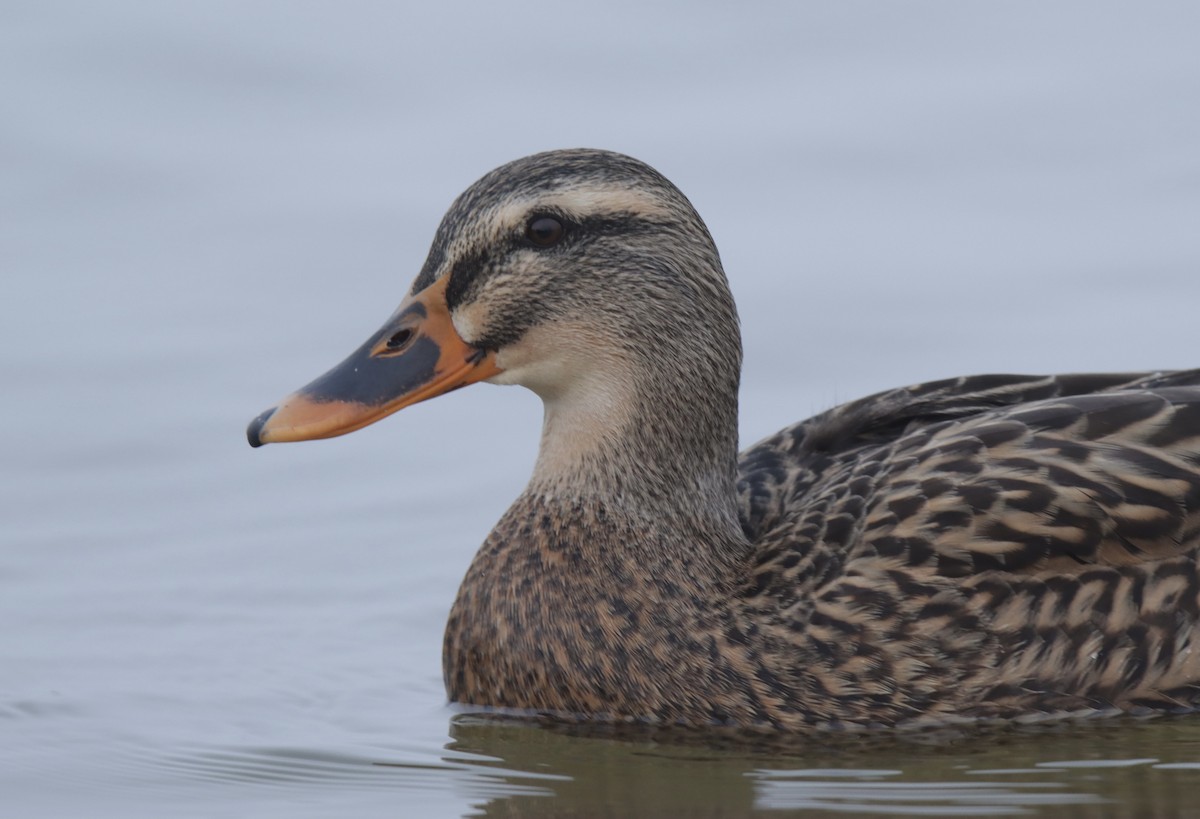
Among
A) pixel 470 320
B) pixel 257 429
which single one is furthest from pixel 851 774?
pixel 257 429

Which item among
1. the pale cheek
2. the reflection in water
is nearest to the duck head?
the pale cheek

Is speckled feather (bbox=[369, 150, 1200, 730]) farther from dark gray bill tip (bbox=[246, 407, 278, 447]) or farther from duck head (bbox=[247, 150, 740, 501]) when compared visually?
dark gray bill tip (bbox=[246, 407, 278, 447])

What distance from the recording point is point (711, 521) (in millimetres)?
9172

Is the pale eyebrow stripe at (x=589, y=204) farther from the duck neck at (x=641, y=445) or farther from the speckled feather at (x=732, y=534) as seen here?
the duck neck at (x=641, y=445)

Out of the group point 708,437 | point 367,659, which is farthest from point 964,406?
point 367,659

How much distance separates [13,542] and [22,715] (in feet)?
5.36

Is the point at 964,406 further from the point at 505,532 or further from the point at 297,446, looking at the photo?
the point at 297,446

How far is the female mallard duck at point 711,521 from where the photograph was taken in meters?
8.61

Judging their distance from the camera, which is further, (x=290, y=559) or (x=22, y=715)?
(x=290, y=559)

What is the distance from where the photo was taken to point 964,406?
953 centimetres

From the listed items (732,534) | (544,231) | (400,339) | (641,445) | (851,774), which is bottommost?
(851,774)

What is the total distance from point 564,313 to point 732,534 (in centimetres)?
98

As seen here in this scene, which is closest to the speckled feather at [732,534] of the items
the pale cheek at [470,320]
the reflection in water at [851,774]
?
the pale cheek at [470,320]

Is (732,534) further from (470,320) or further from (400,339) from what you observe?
Answer: (400,339)
